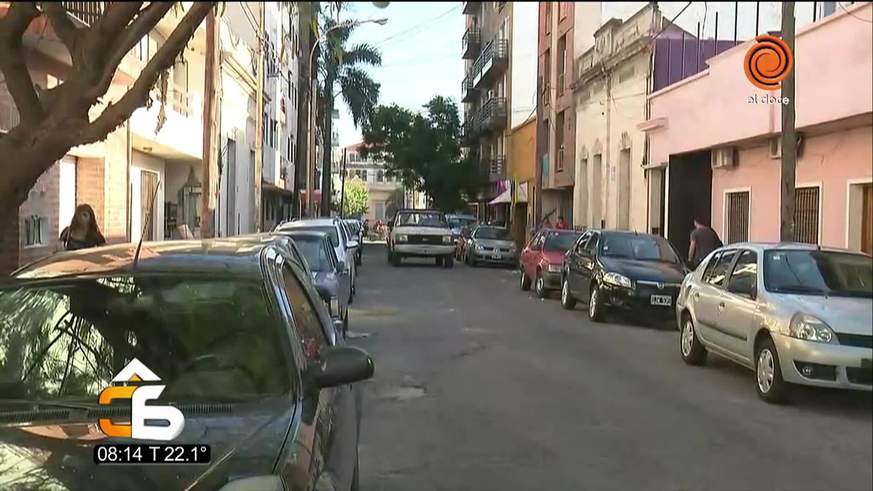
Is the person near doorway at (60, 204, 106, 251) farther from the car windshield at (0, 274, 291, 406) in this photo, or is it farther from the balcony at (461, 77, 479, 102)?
the balcony at (461, 77, 479, 102)

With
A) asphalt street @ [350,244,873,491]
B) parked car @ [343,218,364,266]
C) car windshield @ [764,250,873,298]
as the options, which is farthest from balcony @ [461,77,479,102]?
car windshield @ [764,250,873,298]

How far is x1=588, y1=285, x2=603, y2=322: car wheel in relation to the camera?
1500 cm

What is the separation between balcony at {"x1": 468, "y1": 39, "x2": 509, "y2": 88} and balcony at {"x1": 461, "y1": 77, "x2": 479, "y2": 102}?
3.94 m

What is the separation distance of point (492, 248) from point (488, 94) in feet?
84.6

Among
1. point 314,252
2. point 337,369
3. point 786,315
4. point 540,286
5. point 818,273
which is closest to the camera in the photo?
point 337,369

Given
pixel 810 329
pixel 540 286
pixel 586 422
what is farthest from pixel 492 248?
pixel 810 329

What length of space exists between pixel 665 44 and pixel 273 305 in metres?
21.5

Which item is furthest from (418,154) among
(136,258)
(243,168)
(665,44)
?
(136,258)

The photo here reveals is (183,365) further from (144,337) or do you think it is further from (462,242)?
(462,242)

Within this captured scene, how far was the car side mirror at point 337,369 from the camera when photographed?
12.1 feet

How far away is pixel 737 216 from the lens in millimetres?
19328

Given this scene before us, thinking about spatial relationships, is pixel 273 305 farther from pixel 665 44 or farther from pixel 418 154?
pixel 418 154

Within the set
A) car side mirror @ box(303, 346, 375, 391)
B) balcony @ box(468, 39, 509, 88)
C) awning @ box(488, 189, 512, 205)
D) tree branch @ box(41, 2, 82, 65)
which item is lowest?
car side mirror @ box(303, 346, 375, 391)

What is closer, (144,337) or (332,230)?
(144,337)
